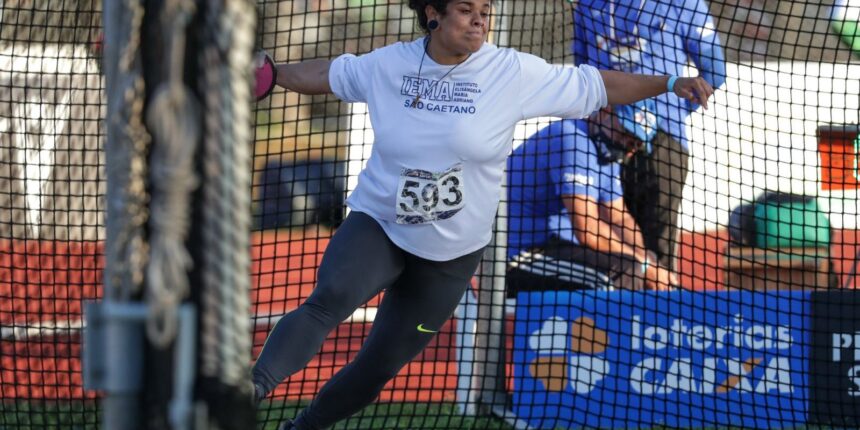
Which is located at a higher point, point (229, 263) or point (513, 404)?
point (229, 263)

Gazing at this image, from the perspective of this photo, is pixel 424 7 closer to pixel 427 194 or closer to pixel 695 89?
pixel 427 194

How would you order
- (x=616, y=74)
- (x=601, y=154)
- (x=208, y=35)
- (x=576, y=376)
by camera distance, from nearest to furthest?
1. (x=208, y=35)
2. (x=616, y=74)
3. (x=576, y=376)
4. (x=601, y=154)

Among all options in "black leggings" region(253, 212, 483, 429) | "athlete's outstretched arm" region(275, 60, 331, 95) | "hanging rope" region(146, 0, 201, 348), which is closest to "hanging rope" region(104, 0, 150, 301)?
"hanging rope" region(146, 0, 201, 348)

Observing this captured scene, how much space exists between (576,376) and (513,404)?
1.09ft

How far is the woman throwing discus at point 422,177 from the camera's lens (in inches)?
146

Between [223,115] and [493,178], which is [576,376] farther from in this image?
[223,115]

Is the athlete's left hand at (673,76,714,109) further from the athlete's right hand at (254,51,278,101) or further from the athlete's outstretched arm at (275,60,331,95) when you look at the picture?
the athlete's right hand at (254,51,278,101)

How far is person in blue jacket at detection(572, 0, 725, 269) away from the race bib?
2169 millimetres

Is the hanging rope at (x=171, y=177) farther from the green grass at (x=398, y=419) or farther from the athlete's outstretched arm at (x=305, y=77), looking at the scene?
the green grass at (x=398, y=419)

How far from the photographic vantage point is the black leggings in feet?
11.9

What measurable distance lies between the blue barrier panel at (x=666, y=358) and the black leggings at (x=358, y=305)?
1.63 meters

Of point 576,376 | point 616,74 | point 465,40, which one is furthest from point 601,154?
point 465,40

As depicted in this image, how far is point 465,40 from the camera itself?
3.74 metres

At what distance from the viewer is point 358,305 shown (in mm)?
3738
